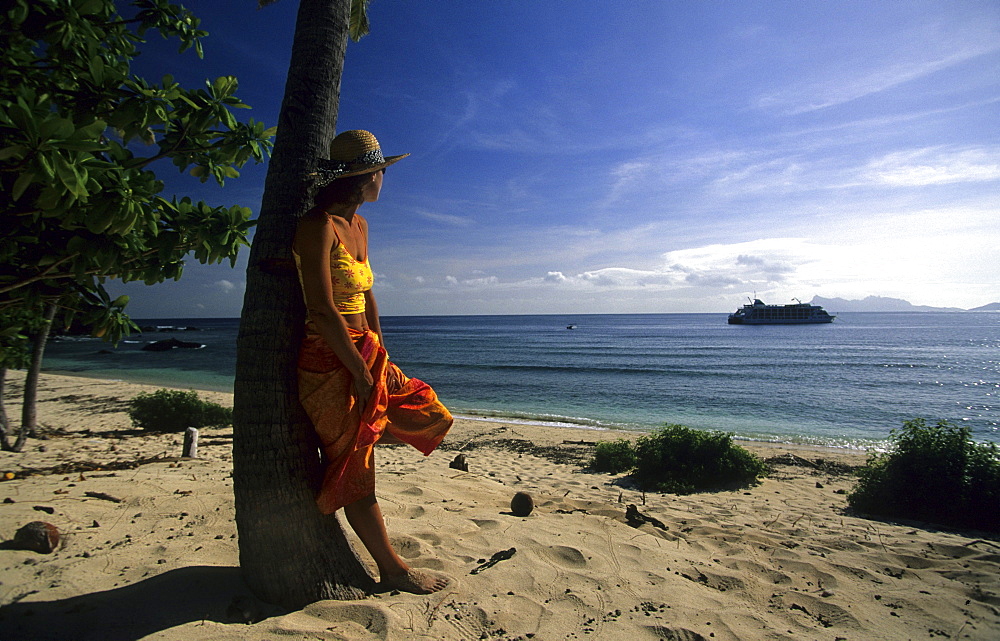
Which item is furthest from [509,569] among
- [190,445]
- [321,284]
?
[190,445]

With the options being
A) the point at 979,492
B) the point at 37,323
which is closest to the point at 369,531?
the point at 37,323

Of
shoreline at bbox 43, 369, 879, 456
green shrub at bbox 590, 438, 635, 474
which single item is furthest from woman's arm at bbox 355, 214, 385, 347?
shoreline at bbox 43, 369, 879, 456

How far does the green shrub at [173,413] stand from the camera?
32.6 ft

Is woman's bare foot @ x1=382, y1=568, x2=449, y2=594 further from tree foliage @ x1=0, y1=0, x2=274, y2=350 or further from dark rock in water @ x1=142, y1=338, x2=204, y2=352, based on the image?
dark rock in water @ x1=142, y1=338, x2=204, y2=352

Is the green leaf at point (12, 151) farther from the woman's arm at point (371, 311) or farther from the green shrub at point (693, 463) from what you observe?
the green shrub at point (693, 463)

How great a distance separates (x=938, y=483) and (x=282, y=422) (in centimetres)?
701

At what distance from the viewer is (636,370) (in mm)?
30172

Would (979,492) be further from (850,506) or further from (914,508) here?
(850,506)

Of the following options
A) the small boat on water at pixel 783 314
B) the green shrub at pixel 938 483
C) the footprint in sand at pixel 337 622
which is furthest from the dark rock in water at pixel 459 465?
the small boat on water at pixel 783 314

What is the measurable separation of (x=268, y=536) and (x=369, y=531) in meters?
0.50

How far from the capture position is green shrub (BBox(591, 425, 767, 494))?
269 inches

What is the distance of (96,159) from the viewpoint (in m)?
1.90

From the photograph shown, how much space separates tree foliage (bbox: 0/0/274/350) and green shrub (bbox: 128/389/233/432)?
26.7 ft

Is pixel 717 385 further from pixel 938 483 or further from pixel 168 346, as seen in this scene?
pixel 168 346
